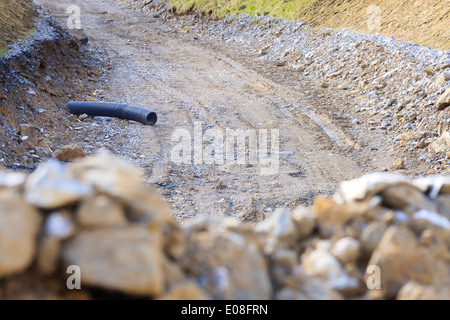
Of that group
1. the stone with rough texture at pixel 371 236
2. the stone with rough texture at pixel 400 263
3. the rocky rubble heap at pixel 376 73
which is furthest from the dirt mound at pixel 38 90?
the stone with rough texture at pixel 400 263

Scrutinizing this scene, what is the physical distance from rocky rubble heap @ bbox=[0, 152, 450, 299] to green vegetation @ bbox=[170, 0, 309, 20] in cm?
1654

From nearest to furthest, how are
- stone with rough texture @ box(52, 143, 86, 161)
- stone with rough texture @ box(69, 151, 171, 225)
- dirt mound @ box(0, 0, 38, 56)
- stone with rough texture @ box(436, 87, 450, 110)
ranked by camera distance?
stone with rough texture @ box(69, 151, 171, 225), stone with rough texture @ box(52, 143, 86, 161), stone with rough texture @ box(436, 87, 450, 110), dirt mound @ box(0, 0, 38, 56)

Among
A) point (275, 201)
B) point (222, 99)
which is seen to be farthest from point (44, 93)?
point (275, 201)

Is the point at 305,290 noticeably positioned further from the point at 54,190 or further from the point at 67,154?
the point at 67,154

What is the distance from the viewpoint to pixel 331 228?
3688mm

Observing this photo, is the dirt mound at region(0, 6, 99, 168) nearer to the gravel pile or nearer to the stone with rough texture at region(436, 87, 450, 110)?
the gravel pile

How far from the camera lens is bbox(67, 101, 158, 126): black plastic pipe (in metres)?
11.7

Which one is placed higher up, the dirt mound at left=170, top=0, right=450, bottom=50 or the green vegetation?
the green vegetation

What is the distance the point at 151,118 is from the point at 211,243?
8.74 m

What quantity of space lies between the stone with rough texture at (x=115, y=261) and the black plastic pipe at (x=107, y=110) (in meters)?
9.06

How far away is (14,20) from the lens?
1520 cm

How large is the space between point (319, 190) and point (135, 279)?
247 inches

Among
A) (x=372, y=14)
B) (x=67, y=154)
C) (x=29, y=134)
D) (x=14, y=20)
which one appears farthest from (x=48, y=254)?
(x=372, y=14)

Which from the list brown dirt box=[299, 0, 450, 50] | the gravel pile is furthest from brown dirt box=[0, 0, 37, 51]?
brown dirt box=[299, 0, 450, 50]
